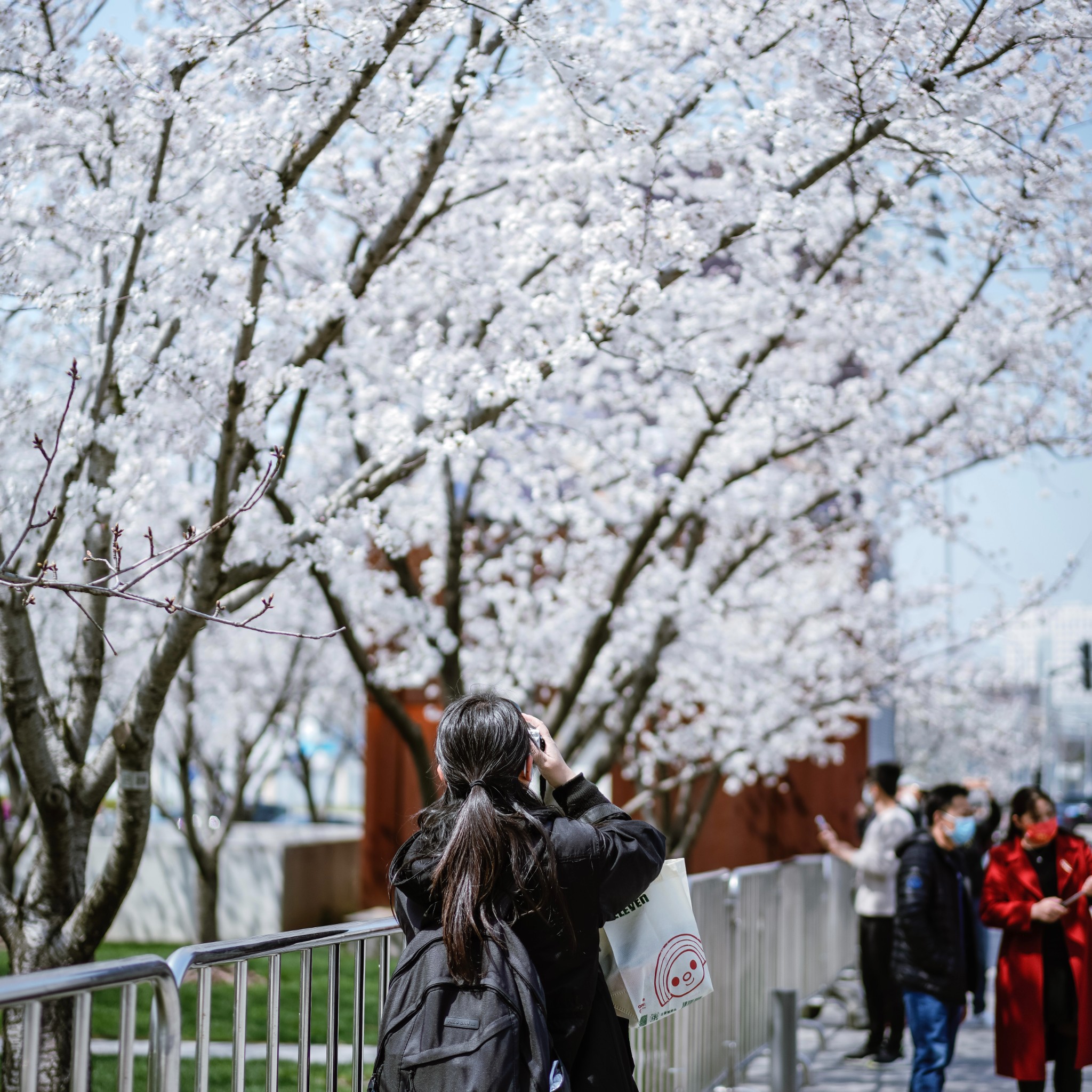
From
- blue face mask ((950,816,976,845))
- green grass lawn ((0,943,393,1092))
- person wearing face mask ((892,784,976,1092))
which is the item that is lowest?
green grass lawn ((0,943,393,1092))

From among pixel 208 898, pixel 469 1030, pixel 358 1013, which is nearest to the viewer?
pixel 469 1030

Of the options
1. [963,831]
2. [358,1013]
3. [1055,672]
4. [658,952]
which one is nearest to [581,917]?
[658,952]

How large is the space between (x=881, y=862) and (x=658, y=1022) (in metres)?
3.28

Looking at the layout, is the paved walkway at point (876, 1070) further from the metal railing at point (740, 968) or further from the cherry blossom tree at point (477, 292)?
the cherry blossom tree at point (477, 292)

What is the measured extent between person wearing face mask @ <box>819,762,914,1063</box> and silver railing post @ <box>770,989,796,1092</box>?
1872mm

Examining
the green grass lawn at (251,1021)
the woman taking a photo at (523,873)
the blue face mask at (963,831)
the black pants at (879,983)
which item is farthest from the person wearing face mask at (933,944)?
the woman taking a photo at (523,873)

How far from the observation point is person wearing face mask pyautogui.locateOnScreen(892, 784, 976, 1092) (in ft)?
19.2

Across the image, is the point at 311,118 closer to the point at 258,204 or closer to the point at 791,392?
the point at 258,204

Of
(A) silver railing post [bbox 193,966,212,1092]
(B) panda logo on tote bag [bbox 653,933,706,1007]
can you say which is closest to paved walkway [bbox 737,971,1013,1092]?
(B) panda logo on tote bag [bbox 653,933,706,1007]

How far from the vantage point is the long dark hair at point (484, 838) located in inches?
99.1

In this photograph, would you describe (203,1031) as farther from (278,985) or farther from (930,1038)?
(930,1038)

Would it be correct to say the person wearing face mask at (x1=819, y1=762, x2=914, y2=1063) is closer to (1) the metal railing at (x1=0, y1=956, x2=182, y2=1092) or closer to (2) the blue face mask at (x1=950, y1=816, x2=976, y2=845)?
(2) the blue face mask at (x1=950, y1=816, x2=976, y2=845)

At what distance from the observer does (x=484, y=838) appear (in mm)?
2541

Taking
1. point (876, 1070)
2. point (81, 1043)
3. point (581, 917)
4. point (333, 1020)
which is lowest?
point (876, 1070)
